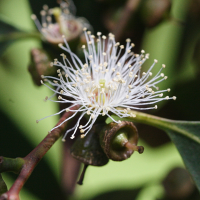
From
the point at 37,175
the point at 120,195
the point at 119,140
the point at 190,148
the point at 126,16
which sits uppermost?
the point at 126,16

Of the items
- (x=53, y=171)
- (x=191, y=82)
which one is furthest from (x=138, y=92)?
(x=53, y=171)

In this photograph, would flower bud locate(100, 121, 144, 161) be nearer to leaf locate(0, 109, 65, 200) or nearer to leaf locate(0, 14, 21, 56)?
leaf locate(0, 109, 65, 200)

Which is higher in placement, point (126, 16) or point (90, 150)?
point (126, 16)

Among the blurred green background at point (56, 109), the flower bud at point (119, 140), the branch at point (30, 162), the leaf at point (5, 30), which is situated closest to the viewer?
the branch at point (30, 162)

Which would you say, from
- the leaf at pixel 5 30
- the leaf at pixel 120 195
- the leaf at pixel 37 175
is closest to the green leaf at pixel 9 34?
the leaf at pixel 5 30

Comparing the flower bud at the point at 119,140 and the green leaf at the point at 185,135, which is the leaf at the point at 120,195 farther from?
Result: the flower bud at the point at 119,140

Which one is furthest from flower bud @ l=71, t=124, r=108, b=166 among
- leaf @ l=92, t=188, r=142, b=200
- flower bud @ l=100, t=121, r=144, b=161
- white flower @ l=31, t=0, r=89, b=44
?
leaf @ l=92, t=188, r=142, b=200

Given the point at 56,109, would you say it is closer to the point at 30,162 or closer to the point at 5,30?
the point at 5,30

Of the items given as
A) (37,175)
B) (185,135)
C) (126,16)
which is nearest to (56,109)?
(37,175)
